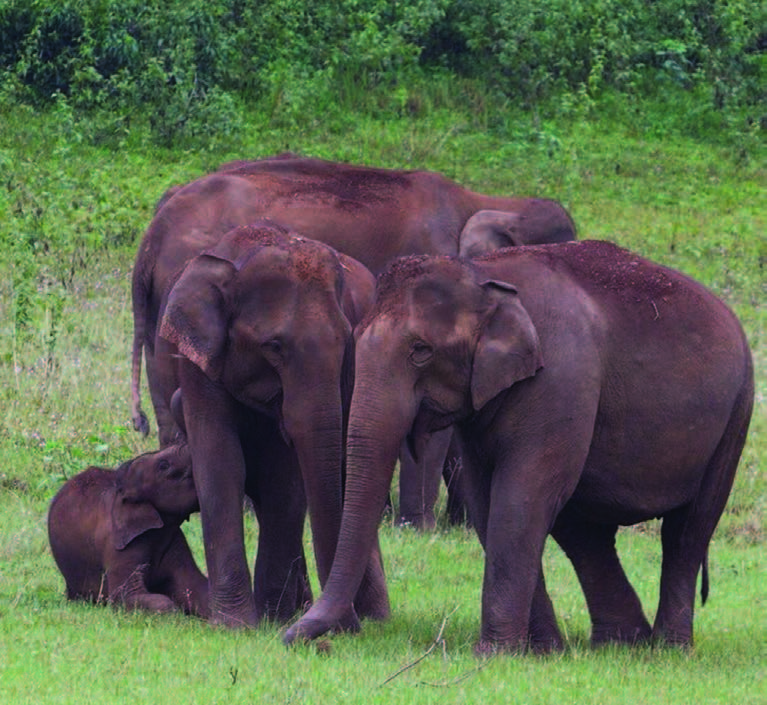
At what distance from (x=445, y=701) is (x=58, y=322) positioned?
7.39 m

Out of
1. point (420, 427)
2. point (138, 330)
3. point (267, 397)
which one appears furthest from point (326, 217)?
point (420, 427)

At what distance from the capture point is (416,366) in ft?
25.6

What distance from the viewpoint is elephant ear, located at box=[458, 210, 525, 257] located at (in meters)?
11.9

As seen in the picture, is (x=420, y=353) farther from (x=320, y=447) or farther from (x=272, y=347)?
(x=272, y=347)

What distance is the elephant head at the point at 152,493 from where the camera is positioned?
885cm

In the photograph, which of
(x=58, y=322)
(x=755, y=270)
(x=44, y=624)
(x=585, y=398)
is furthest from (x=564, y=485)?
(x=755, y=270)

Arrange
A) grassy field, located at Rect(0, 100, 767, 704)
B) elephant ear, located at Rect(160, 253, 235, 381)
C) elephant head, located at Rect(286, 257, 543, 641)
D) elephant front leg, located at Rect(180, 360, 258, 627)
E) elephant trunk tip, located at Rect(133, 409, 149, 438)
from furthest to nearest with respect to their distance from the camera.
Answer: elephant trunk tip, located at Rect(133, 409, 149, 438) → elephant front leg, located at Rect(180, 360, 258, 627) → elephant ear, located at Rect(160, 253, 235, 381) → elephant head, located at Rect(286, 257, 543, 641) → grassy field, located at Rect(0, 100, 767, 704)

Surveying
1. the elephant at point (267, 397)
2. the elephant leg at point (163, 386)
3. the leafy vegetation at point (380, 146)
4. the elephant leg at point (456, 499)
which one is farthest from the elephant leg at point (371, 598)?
the elephant leg at point (456, 499)

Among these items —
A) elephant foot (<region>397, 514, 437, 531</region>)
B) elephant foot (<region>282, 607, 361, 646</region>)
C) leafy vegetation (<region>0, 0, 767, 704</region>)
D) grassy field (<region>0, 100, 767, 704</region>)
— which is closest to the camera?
grassy field (<region>0, 100, 767, 704</region>)

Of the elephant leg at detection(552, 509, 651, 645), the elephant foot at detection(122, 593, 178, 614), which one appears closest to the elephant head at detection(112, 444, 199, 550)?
the elephant foot at detection(122, 593, 178, 614)

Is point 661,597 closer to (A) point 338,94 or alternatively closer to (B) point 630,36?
(A) point 338,94

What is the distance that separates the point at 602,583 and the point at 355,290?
1670mm

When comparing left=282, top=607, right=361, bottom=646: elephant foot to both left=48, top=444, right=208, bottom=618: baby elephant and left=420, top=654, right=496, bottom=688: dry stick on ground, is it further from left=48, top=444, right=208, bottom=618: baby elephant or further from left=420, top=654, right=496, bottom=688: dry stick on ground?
left=48, top=444, right=208, bottom=618: baby elephant

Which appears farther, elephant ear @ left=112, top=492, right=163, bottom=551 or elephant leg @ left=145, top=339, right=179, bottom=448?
elephant leg @ left=145, top=339, right=179, bottom=448
